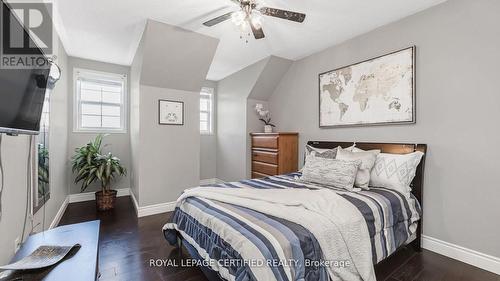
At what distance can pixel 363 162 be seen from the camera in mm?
2482

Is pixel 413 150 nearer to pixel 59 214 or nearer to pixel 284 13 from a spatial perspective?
pixel 284 13

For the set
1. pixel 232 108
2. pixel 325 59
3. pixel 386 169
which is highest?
pixel 325 59

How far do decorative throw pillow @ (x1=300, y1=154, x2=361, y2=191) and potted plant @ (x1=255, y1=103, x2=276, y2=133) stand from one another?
1.69 m

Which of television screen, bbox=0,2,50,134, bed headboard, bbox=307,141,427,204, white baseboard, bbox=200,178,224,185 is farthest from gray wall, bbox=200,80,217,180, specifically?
television screen, bbox=0,2,50,134

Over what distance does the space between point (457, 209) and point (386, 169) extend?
71cm

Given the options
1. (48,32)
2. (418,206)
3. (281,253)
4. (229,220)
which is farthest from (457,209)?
(48,32)

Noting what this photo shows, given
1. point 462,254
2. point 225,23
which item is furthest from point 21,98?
point 462,254

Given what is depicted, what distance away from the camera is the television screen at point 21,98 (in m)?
1.07

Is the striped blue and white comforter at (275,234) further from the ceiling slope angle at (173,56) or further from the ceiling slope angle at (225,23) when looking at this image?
the ceiling slope angle at (173,56)

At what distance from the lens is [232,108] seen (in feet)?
16.1

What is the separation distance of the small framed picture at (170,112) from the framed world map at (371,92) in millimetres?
2282

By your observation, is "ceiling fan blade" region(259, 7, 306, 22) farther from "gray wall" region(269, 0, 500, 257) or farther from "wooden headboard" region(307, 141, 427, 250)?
"wooden headboard" region(307, 141, 427, 250)

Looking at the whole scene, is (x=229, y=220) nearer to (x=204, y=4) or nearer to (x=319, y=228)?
(x=319, y=228)

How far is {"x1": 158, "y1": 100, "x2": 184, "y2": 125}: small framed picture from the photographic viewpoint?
3615mm
